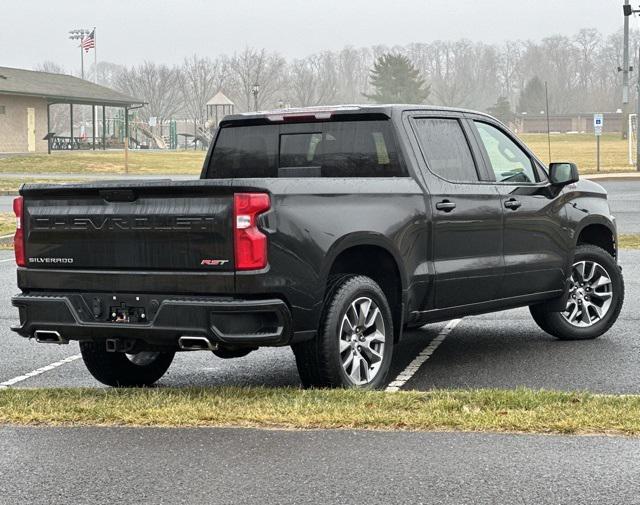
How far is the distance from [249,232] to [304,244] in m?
0.43

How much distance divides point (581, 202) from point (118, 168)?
160 ft

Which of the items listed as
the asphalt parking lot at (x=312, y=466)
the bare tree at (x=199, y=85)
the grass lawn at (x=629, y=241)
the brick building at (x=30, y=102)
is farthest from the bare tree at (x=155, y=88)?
the asphalt parking lot at (x=312, y=466)

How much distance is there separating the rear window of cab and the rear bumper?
168 centimetres

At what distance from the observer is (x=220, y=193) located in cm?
693

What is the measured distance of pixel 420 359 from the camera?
9.44 meters

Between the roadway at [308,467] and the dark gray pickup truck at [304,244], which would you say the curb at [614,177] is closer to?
the dark gray pickup truck at [304,244]

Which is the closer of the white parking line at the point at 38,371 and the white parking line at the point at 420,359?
the white parking line at the point at 420,359

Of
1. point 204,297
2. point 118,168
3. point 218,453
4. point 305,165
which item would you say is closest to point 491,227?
point 305,165

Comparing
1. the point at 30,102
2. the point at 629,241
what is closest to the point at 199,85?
the point at 30,102

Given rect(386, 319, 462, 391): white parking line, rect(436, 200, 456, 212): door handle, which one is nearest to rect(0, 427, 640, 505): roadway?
rect(386, 319, 462, 391): white parking line

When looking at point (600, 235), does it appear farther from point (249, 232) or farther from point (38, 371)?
point (38, 371)

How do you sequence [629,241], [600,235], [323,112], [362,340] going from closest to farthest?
1. [362,340]
2. [323,112]
3. [600,235]
4. [629,241]

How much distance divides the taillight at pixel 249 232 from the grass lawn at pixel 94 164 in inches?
1885

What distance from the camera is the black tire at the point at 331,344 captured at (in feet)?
24.2
